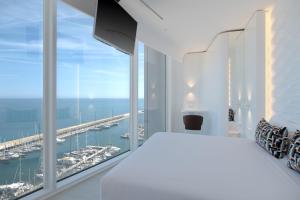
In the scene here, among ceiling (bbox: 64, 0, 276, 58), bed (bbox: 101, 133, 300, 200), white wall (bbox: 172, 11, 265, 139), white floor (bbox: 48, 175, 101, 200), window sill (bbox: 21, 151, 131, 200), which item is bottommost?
white floor (bbox: 48, 175, 101, 200)

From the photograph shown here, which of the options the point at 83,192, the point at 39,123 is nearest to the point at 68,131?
the point at 39,123

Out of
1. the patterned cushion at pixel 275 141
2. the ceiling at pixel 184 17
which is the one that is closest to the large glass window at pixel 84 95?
the ceiling at pixel 184 17

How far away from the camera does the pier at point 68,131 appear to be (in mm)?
2273

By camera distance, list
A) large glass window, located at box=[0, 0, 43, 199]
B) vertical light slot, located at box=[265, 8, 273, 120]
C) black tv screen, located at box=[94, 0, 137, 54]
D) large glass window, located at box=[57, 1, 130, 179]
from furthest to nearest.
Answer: vertical light slot, located at box=[265, 8, 273, 120] < large glass window, located at box=[57, 1, 130, 179] < black tv screen, located at box=[94, 0, 137, 54] < large glass window, located at box=[0, 0, 43, 199]

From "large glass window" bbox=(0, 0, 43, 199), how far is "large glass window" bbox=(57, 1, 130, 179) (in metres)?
0.32

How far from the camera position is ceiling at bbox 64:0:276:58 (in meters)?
3.25

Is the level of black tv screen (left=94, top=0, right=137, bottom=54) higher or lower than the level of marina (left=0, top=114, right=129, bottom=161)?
higher

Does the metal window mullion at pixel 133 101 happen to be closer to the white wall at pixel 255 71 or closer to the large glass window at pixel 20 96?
the large glass window at pixel 20 96

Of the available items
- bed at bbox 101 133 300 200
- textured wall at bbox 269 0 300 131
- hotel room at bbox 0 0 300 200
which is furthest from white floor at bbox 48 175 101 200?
textured wall at bbox 269 0 300 131

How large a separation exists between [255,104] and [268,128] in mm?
1230

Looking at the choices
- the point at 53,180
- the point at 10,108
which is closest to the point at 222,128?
the point at 53,180

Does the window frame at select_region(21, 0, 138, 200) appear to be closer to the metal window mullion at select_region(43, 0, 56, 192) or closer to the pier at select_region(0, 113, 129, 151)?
the metal window mullion at select_region(43, 0, 56, 192)

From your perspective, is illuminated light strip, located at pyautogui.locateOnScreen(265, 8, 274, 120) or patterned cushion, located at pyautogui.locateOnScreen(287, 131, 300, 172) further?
illuminated light strip, located at pyautogui.locateOnScreen(265, 8, 274, 120)

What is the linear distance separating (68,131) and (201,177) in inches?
85.6
